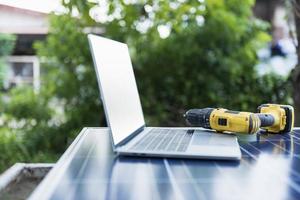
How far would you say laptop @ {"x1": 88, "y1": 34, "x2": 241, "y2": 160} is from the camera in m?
0.73

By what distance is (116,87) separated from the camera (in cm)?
87

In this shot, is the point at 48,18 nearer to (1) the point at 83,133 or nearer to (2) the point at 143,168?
→ (1) the point at 83,133

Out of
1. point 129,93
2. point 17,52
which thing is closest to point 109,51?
point 129,93

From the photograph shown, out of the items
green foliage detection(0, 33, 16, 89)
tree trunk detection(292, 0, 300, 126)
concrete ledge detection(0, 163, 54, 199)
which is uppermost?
green foliage detection(0, 33, 16, 89)

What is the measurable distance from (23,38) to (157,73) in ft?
4.01

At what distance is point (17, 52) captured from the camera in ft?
10.2

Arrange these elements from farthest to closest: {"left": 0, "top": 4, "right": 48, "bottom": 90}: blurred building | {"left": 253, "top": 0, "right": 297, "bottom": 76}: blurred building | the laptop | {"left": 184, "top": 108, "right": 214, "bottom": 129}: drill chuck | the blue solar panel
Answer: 1. {"left": 0, "top": 4, "right": 48, "bottom": 90}: blurred building
2. {"left": 253, "top": 0, "right": 297, "bottom": 76}: blurred building
3. {"left": 184, "top": 108, "right": 214, "bottom": 129}: drill chuck
4. the laptop
5. the blue solar panel

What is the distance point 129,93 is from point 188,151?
32cm

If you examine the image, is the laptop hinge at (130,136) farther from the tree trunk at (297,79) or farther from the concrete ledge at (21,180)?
the tree trunk at (297,79)

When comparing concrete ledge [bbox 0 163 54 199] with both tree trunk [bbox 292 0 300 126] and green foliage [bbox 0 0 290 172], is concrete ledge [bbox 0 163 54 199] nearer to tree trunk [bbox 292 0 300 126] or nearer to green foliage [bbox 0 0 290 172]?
green foliage [bbox 0 0 290 172]

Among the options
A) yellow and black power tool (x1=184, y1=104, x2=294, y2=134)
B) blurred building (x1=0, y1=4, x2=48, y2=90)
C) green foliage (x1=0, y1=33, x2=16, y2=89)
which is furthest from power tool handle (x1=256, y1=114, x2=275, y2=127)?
green foliage (x1=0, y1=33, x2=16, y2=89)

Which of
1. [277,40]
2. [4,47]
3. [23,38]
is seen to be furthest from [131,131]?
[277,40]

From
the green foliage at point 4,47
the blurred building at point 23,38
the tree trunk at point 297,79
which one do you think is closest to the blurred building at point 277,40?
the tree trunk at point 297,79

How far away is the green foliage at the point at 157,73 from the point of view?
2.49 m
